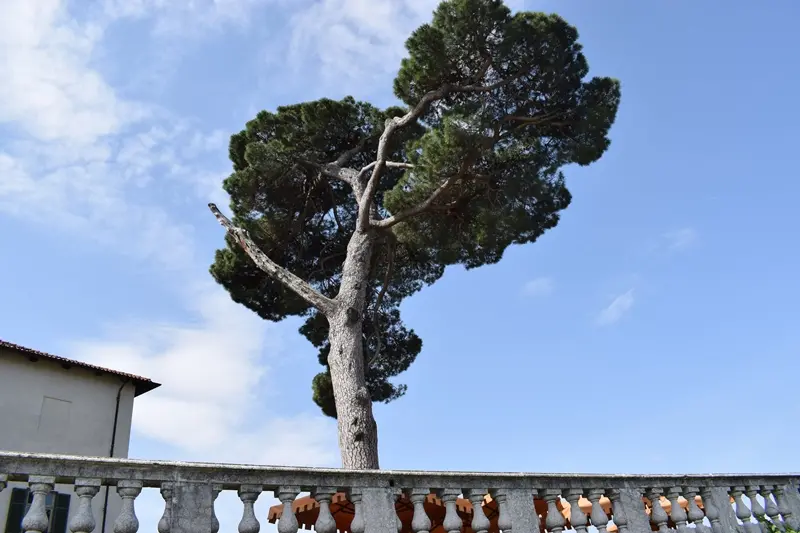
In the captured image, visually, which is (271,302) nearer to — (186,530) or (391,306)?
(391,306)

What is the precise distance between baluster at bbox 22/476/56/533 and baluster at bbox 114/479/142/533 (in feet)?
1.22

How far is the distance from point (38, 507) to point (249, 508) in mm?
1187

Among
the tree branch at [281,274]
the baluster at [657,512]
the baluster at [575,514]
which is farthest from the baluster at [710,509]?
the tree branch at [281,274]

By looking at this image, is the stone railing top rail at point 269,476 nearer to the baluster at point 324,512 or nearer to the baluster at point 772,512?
the baluster at point 324,512

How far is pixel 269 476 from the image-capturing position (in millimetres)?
4309

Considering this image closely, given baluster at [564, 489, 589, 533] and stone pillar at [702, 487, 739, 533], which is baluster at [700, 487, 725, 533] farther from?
baluster at [564, 489, 589, 533]

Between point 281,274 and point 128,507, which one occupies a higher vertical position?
point 281,274

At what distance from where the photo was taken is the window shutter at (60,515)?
12.5 metres

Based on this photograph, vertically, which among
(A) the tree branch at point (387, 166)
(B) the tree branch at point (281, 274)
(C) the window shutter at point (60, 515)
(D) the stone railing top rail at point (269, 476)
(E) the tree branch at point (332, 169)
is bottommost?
(D) the stone railing top rail at point (269, 476)

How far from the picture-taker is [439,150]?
11789 mm

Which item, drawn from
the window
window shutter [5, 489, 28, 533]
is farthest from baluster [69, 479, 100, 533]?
window shutter [5, 489, 28, 533]

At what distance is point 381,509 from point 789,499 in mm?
4607

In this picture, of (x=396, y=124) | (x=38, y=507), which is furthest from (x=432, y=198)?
(x=38, y=507)

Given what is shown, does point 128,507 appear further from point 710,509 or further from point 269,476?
point 710,509
